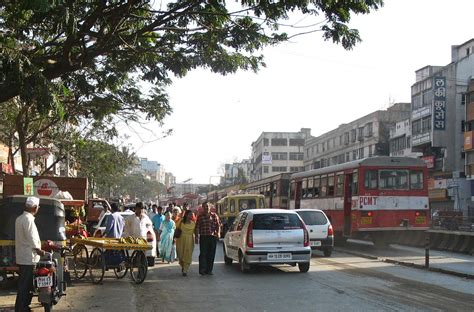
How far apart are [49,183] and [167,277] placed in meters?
11.4

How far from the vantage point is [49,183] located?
2317cm

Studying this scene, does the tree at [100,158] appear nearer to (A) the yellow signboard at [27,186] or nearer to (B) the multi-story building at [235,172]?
(A) the yellow signboard at [27,186]

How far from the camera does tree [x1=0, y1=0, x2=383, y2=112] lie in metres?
9.13

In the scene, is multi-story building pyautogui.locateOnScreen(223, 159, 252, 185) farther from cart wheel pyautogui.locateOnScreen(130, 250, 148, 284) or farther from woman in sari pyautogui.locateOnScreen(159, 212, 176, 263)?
cart wheel pyautogui.locateOnScreen(130, 250, 148, 284)

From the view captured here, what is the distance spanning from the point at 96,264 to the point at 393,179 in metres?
12.6

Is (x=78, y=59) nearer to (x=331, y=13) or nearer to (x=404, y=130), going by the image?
(x=331, y=13)

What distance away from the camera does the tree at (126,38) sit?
9.13 meters

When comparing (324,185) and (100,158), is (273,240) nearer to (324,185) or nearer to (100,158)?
(324,185)

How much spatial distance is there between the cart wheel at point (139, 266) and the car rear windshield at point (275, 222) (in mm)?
2846

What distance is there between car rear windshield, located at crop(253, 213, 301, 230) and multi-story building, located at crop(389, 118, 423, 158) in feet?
173

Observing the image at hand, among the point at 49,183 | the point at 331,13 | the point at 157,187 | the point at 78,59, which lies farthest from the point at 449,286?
the point at 157,187

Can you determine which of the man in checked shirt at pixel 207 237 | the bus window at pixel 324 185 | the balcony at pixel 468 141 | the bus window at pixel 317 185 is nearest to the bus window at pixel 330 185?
the bus window at pixel 324 185

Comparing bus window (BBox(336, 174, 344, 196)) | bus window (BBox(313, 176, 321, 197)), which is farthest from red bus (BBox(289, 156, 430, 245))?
bus window (BBox(313, 176, 321, 197))

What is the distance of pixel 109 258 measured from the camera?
509 inches
